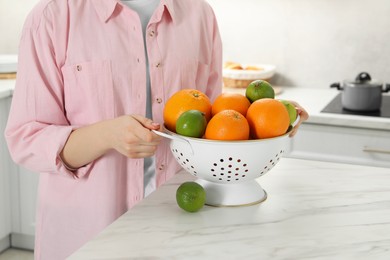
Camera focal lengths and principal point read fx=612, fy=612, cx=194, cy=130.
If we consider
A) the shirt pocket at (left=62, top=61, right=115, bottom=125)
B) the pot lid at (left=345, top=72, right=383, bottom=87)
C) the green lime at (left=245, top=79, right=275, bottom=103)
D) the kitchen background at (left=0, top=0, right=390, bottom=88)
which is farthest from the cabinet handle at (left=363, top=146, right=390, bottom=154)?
the shirt pocket at (left=62, top=61, right=115, bottom=125)

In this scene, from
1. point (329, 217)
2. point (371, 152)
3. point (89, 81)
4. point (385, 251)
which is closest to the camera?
point (385, 251)

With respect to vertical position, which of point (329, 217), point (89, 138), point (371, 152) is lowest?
point (371, 152)

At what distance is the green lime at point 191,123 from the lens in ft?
3.93

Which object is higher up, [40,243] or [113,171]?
[113,171]

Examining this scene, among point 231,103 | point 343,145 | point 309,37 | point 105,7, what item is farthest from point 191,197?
point 309,37

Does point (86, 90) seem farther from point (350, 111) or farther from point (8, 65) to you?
point (8, 65)

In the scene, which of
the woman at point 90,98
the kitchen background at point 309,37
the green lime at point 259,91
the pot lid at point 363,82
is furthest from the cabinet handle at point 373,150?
the green lime at point 259,91

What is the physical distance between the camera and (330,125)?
2451 millimetres

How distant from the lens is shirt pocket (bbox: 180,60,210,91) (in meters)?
1.52

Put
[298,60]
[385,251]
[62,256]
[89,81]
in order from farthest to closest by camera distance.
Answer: [298,60]
[62,256]
[89,81]
[385,251]

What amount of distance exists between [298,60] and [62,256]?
6.02 feet

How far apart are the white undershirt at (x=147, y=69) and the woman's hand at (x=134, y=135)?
23cm

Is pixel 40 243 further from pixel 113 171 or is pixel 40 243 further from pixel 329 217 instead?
pixel 329 217

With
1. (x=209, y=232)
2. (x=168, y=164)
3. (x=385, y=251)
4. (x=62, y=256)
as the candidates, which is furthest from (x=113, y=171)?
(x=385, y=251)
